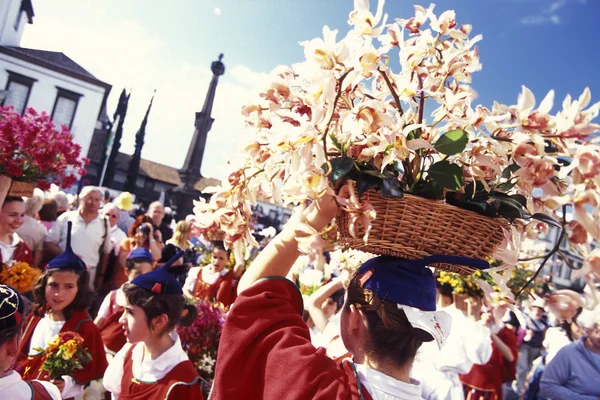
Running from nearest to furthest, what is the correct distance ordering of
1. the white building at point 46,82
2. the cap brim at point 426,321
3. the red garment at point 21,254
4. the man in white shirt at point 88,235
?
the cap brim at point 426,321 < the red garment at point 21,254 < the man in white shirt at point 88,235 < the white building at point 46,82

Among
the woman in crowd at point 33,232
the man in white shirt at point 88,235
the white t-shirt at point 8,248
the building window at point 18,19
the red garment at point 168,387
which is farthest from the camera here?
the building window at point 18,19

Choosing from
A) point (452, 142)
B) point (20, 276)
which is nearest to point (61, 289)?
point (20, 276)

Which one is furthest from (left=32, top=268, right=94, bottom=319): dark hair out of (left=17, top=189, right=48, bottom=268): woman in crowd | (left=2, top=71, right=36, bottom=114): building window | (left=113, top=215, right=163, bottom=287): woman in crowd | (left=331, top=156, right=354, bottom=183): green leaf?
(left=2, top=71, right=36, bottom=114): building window

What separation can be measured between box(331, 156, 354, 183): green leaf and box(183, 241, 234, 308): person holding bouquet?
434cm

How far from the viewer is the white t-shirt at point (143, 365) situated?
2.64m

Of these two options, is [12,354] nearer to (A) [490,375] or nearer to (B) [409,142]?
(B) [409,142]

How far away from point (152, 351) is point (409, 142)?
7.55ft

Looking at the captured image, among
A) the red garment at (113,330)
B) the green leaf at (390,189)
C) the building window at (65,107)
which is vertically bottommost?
the red garment at (113,330)

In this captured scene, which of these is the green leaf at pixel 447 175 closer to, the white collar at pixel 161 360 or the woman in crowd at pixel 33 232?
the white collar at pixel 161 360

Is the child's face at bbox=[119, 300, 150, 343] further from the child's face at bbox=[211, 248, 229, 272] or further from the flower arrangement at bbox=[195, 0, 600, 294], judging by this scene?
the child's face at bbox=[211, 248, 229, 272]

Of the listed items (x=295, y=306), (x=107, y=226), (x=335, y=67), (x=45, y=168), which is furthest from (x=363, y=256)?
(x=107, y=226)

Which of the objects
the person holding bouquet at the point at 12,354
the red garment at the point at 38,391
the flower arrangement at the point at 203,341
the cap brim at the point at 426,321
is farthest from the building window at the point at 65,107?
the cap brim at the point at 426,321

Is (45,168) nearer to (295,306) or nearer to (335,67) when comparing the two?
(295,306)

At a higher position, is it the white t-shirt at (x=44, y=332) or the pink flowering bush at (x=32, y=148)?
the pink flowering bush at (x=32, y=148)
